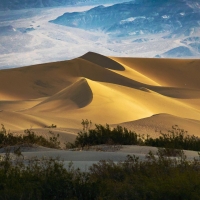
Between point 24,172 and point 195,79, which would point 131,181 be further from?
point 195,79

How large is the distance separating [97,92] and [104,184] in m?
25.6

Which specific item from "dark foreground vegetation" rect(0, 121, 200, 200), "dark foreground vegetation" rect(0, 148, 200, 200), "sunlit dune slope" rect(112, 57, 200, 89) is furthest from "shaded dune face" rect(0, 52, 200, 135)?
"dark foreground vegetation" rect(0, 148, 200, 200)

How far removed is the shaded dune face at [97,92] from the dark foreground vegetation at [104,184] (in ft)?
42.1

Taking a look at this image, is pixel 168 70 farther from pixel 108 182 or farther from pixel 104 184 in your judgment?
Result: pixel 104 184

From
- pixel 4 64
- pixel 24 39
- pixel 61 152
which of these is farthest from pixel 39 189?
pixel 24 39

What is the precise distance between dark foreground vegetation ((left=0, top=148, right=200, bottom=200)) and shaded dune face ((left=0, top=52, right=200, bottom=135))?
12.8 meters

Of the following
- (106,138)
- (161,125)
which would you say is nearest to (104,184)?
(106,138)

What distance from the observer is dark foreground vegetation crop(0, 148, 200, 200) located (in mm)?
6172

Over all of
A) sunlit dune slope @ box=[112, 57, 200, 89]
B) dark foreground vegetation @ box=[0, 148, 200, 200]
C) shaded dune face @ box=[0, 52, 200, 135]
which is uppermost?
sunlit dune slope @ box=[112, 57, 200, 89]

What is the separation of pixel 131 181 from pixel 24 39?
7474 inches

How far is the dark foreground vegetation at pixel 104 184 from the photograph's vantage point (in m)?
6.17

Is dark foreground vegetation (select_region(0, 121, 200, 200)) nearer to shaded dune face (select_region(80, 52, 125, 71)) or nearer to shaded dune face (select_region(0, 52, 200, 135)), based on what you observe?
shaded dune face (select_region(0, 52, 200, 135))

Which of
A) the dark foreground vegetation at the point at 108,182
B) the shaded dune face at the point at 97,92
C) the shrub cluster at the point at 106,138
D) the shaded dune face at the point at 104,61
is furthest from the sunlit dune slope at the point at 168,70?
the dark foreground vegetation at the point at 108,182

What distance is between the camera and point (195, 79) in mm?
57875
